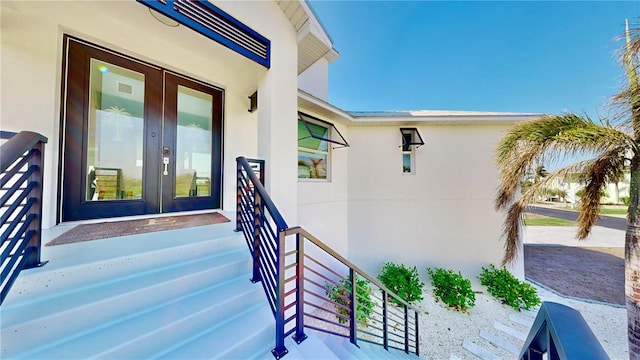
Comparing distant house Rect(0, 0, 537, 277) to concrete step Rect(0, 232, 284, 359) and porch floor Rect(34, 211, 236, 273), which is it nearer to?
porch floor Rect(34, 211, 236, 273)

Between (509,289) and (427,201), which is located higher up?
(427,201)

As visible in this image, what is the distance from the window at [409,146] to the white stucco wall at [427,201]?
15 cm

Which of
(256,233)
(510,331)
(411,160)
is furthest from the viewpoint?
(411,160)

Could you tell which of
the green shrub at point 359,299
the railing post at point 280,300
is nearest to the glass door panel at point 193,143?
the railing post at point 280,300

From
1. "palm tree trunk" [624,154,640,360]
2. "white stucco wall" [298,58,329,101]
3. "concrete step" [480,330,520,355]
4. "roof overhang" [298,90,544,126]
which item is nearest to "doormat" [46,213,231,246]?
"roof overhang" [298,90,544,126]

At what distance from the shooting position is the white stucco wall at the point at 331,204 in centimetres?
520

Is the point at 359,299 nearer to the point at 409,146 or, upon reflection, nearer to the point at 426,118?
the point at 409,146

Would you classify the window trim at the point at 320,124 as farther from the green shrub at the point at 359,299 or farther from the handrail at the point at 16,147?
the handrail at the point at 16,147

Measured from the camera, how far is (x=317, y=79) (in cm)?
729

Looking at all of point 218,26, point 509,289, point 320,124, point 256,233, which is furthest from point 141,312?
point 509,289

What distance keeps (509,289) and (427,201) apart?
3.01 meters

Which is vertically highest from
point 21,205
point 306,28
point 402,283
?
point 306,28

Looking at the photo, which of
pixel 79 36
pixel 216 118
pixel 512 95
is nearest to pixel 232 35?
pixel 216 118

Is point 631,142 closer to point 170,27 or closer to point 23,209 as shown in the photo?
point 170,27
